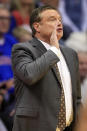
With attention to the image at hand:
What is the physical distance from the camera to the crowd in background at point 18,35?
13.8 feet

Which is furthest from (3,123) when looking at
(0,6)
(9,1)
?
(9,1)

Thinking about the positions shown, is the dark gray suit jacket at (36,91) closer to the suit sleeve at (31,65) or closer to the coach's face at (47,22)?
the suit sleeve at (31,65)

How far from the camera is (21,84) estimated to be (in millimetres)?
2283

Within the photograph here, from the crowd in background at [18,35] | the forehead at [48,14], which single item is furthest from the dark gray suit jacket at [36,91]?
the crowd in background at [18,35]

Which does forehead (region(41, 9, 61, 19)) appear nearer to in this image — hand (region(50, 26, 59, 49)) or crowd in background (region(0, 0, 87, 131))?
hand (region(50, 26, 59, 49))

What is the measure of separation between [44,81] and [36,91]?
3.0 inches

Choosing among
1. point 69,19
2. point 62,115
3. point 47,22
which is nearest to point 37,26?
point 47,22

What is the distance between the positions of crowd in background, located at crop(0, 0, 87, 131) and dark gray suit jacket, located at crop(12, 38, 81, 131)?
1.56 metres

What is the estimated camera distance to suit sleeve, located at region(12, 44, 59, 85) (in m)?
2.15

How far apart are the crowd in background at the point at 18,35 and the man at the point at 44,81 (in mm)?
1471

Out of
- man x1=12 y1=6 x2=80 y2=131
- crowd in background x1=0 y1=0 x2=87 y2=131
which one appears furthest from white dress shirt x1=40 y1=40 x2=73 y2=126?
crowd in background x1=0 y1=0 x2=87 y2=131

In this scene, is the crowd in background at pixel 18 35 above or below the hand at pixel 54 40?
below

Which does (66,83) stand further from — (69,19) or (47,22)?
(69,19)

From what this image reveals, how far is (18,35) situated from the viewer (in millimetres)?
4828
